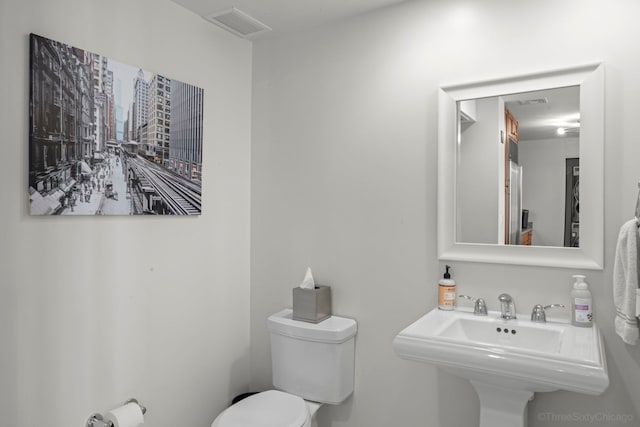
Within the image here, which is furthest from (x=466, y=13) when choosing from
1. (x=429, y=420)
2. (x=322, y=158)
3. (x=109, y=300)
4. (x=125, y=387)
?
(x=125, y=387)

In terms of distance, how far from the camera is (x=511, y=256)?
185 cm

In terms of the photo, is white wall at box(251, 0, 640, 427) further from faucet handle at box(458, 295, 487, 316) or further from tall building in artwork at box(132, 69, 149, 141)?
tall building in artwork at box(132, 69, 149, 141)

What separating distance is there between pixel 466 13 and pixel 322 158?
3.20ft

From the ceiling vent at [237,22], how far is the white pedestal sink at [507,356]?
172 centimetres

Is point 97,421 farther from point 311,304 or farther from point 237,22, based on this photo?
point 237,22

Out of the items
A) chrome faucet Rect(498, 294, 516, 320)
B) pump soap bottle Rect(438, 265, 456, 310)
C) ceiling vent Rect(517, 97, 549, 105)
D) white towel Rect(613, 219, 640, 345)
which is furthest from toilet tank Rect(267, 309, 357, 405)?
ceiling vent Rect(517, 97, 549, 105)

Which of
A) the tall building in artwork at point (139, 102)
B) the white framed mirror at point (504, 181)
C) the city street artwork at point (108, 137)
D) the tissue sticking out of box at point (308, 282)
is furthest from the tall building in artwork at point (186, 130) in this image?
the white framed mirror at point (504, 181)

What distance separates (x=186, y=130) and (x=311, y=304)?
3.57 feet

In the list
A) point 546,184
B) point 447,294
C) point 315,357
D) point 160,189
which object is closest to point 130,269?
point 160,189

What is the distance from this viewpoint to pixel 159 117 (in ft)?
6.73

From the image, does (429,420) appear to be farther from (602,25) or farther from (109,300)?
(602,25)

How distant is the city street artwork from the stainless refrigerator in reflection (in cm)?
151

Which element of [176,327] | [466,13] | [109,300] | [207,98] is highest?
[466,13]

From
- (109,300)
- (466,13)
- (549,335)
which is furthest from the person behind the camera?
(466,13)
